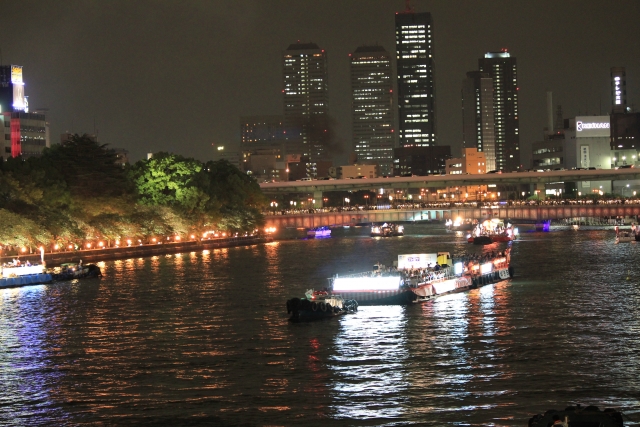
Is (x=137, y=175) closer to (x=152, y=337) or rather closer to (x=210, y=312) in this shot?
(x=210, y=312)

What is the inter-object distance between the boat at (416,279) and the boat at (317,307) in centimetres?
400

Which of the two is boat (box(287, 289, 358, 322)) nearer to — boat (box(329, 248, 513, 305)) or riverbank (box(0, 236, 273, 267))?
boat (box(329, 248, 513, 305))

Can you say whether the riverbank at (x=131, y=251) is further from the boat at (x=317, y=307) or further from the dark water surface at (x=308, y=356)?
the boat at (x=317, y=307)

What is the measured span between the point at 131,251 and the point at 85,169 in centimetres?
1704

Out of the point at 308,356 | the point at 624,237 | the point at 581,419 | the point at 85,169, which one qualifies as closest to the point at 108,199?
the point at 85,169

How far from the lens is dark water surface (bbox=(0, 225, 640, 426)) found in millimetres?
41188

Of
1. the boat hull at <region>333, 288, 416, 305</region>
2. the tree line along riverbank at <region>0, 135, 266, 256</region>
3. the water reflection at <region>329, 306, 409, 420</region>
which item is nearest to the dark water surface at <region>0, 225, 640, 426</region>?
the water reflection at <region>329, 306, 409, 420</region>

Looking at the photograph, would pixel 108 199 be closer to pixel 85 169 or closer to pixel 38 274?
pixel 85 169

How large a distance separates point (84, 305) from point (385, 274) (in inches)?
995

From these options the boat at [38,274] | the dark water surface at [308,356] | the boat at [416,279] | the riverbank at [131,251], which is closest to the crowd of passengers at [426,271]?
the boat at [416,279]

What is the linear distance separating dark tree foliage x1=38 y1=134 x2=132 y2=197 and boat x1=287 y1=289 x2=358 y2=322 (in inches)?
3509

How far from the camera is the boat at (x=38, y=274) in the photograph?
10069cm

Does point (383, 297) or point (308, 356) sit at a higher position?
point (383, 297)

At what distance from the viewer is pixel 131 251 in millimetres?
148500
